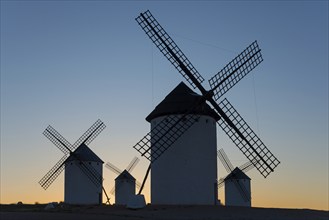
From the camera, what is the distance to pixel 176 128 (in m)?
27.9

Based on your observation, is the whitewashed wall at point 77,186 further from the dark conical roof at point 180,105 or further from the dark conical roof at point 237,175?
the dark conical roof at point 180,105

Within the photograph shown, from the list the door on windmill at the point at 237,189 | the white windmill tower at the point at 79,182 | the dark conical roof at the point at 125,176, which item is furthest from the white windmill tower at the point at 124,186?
the door on windmill at the point at 237,189

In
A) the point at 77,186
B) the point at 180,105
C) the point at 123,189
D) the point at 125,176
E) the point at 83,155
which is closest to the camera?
the point at 180,105

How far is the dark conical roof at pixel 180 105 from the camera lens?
2817 centimetres

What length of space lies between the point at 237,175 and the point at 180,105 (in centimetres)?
2003

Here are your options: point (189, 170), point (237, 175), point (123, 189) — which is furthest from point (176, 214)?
point (123, 189)

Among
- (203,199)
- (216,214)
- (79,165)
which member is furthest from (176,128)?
(79,165)

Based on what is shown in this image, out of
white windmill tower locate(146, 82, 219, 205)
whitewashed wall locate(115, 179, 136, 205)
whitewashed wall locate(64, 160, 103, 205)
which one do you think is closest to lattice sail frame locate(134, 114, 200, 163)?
white windmill tower locate(146, 82, 219, 205)

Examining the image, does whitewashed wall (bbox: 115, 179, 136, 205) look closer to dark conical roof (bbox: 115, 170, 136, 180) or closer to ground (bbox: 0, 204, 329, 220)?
dark conical roof (bbox: 115, 170, 136, 180)

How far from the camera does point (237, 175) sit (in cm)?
4672

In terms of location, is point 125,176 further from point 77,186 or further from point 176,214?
point 176,214

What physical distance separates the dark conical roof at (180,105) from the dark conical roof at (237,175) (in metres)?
18.2

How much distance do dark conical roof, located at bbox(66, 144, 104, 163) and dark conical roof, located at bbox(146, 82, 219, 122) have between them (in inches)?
582

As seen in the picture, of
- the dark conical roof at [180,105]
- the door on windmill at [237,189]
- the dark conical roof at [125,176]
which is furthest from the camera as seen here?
the dark conical roof at [125,176]
